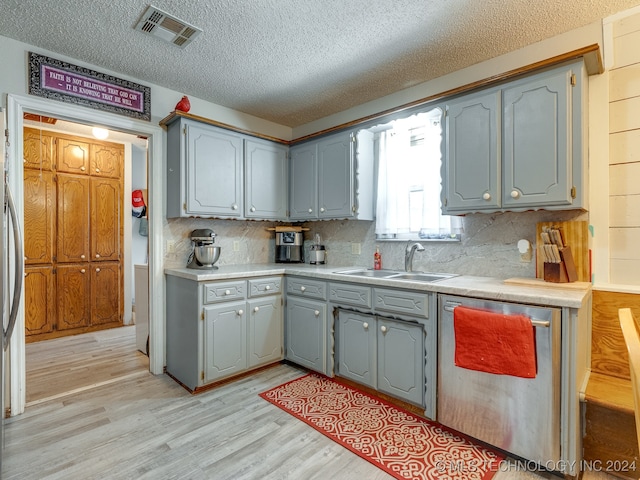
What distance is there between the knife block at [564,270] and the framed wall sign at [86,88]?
126 inches

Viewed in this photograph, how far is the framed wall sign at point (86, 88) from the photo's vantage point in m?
2.30

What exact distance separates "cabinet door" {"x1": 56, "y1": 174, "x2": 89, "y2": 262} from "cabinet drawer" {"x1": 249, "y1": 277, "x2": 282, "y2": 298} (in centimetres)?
271

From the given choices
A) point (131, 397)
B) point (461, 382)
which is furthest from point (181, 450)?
point (461, 382)

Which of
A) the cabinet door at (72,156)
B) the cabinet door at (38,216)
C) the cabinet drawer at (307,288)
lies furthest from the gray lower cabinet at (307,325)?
the cabinet door at (72,156)

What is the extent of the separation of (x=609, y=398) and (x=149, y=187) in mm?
3389

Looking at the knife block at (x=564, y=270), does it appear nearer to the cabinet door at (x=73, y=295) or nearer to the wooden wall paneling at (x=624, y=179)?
the wooden wall paneling at (x=624, y=179)

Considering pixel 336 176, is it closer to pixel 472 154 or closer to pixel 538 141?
pixel 472 154

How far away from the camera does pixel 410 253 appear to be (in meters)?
2.69

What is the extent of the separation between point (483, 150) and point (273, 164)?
6.52 feet

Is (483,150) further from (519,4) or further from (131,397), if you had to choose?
(131,397)

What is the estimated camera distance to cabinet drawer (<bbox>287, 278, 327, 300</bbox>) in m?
2.70

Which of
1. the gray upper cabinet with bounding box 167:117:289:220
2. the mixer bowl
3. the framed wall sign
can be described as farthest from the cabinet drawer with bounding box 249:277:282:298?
the framed wall sign

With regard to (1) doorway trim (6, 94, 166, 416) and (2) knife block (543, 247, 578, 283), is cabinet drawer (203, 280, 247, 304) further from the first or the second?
(2) knife block (543, 247, 578, 283)

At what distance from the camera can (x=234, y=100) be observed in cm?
319
